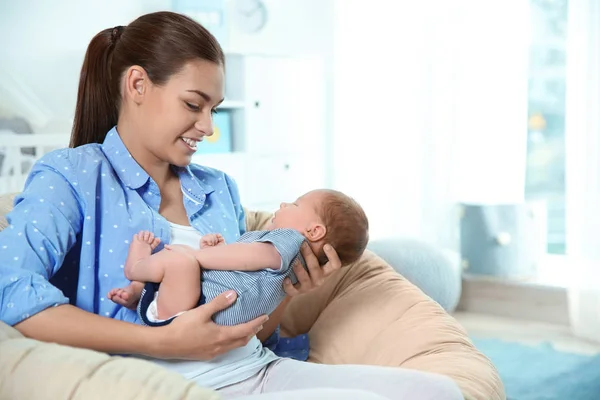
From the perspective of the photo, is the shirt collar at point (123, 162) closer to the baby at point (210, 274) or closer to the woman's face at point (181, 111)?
the woman's face at point (181, 111)

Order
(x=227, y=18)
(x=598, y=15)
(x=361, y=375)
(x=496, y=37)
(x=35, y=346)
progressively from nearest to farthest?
(x=35, y=346) → (x=361, y=375) → (x=598, y=15) → (x=496, y=37) → (x=227, y=18)

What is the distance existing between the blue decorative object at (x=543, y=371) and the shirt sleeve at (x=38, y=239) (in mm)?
1875

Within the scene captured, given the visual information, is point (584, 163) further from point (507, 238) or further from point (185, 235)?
point (185, 235)

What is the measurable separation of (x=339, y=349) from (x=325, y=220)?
0.49 meters

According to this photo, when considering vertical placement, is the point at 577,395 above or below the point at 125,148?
below

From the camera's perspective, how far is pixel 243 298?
158 cm

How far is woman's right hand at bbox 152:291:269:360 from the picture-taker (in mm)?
1499

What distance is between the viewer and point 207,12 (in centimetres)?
443

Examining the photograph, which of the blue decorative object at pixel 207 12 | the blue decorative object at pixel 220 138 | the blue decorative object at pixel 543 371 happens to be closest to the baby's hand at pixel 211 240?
the blue decorative object at pixel 543 371

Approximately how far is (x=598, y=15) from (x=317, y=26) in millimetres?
1874

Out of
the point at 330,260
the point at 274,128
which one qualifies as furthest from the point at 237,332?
the point at 274,128

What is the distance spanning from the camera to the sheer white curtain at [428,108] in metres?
4.11

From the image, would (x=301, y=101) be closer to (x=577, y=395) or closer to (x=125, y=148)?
(x=577, y=395)

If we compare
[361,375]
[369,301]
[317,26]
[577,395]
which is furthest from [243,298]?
[317,26]
